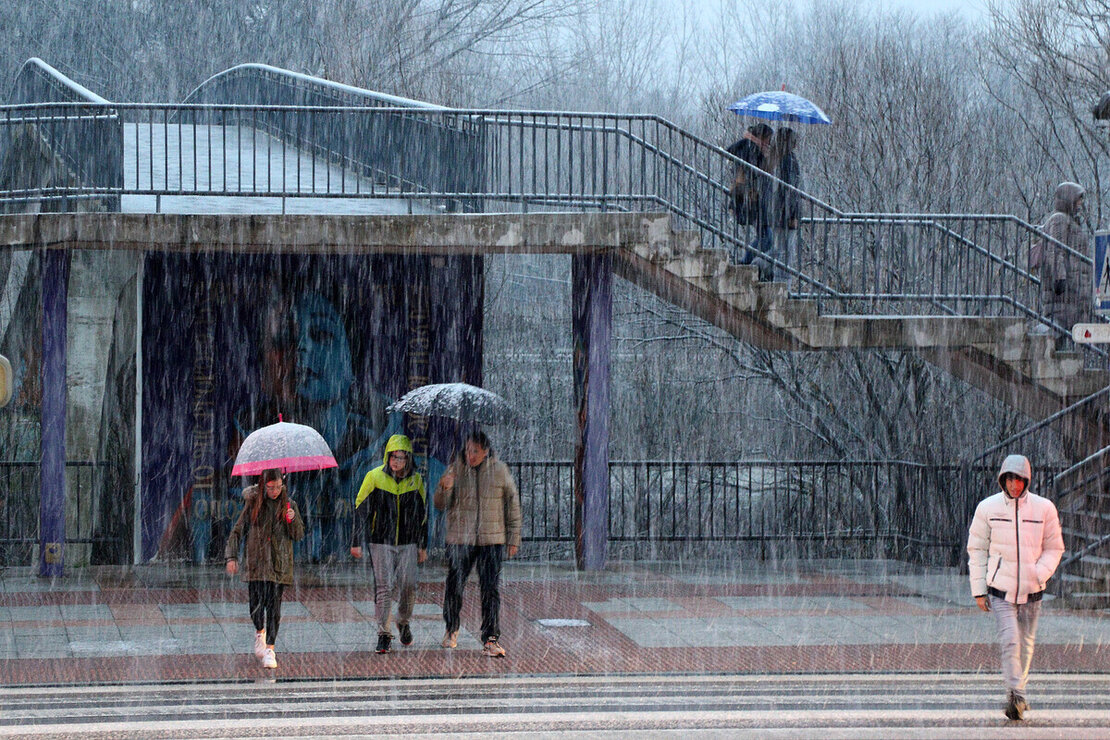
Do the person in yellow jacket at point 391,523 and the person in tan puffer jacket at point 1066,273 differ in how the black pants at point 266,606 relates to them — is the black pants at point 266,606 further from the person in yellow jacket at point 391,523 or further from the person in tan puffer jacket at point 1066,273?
the person in tan puffer jacket at point 1066,273

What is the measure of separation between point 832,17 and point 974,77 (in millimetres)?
4835

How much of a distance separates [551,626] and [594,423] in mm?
4032

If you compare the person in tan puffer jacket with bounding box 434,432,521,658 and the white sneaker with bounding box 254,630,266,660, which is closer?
the white sneaker with bounding box 254,630,266,660

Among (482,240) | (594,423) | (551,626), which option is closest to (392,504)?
(551,626)

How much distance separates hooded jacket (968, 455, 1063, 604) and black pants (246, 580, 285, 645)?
484 centimetres

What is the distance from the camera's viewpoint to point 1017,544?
8.90 metres

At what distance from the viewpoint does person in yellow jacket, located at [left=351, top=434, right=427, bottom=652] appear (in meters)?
10.9

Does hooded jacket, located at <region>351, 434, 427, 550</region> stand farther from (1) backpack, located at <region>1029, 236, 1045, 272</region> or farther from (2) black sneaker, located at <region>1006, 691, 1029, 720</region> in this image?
(1) backpack, located at <region>1029, 236, 1045, 272</region>

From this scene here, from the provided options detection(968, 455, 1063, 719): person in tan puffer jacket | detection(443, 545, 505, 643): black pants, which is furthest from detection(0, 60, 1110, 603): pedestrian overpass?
detection(968, 455, 1063, 719): person in tan puffer jacket

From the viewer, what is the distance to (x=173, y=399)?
16250 millimetres

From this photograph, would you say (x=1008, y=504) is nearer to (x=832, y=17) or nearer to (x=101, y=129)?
(x=101, y=129)

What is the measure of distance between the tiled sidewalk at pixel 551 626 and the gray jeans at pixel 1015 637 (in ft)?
5.37

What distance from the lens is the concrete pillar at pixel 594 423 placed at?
15.9m

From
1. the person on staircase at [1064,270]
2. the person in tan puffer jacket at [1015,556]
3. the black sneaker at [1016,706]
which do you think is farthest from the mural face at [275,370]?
the black sneaker at [1016,706]
